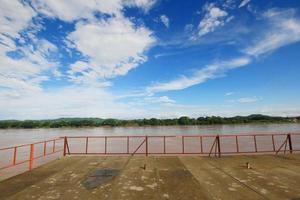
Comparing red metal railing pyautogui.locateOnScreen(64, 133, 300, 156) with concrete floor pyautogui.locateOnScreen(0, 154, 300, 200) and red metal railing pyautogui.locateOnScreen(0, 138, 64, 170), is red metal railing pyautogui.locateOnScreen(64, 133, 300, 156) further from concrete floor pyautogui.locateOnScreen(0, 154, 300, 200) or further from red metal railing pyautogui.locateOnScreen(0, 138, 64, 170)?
concrete floor pyautogui.locateOnScreen(0, 154, 300, 200)

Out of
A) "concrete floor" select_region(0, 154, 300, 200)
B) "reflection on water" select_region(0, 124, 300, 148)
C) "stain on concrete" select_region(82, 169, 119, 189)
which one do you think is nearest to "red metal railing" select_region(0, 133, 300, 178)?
"concrete floor" select_region(0, 154, 300, 200)

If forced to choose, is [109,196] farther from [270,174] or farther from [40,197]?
[270,174]

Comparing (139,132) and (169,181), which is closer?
(169,181)

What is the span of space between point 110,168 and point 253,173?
6786mm

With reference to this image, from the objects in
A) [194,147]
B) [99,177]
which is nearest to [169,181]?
[99,177]

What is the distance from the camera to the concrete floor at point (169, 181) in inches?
288

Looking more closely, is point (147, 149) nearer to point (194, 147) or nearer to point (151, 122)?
point (194, 147)

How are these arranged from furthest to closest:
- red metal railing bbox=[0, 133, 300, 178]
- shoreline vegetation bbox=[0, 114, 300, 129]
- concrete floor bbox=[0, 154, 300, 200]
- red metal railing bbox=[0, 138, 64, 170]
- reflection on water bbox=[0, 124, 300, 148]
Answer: shoreline vegetation bbox=[0, 114, 300, 129], reflection on water bbox=[0, 124, 300, 148], red metal railing bbox=[0, 133, 300, 178], red metal railing bbox=[0, 138, 64, 170], concrete floor bbox=[0, 154, 300, 200]

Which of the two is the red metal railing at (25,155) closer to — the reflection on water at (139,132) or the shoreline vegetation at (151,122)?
the reflection on water at (139,132)

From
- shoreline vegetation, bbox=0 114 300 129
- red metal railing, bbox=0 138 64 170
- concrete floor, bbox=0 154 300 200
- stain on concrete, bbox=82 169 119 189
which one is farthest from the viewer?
shoreline vegetation, bbox=0 114 300 129

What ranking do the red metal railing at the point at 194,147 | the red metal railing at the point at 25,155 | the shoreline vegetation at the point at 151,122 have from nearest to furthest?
the red metal railing at the point at 25,155 → the red metal railing at the point at 194,147 → the shoreline vegetation at the point at 151,122

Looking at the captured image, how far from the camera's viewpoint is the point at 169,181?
29.3 ft

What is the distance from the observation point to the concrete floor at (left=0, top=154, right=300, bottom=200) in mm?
7305

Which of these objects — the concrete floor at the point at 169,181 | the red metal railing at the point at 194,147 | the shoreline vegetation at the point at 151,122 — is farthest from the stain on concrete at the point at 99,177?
the shoreline vegetation at the point at 151,122
